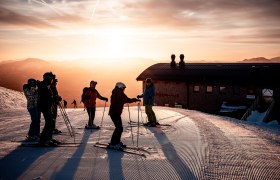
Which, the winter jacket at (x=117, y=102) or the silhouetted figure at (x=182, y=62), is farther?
the silhouetted figure at (x=182, y=62)

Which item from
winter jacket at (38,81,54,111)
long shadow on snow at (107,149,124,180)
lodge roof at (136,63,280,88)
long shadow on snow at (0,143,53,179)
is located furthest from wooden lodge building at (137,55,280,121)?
long shadow on snow at (0,143,53,179)

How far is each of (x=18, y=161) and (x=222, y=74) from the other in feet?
101

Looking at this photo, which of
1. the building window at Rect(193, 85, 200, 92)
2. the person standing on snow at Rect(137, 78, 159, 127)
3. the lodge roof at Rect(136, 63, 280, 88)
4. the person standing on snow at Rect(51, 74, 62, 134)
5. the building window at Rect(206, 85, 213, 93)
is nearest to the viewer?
the person standing on snow at Rect(51, 74, 62, 134)

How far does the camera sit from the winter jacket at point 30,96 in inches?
368

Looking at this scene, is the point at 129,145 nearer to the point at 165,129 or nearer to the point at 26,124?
the point at 165,129

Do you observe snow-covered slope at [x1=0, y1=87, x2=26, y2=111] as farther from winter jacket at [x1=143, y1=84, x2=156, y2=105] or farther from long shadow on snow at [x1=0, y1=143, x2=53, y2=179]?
long shadow on snow at [x1=0, y1=143, x2=53, y2=179]

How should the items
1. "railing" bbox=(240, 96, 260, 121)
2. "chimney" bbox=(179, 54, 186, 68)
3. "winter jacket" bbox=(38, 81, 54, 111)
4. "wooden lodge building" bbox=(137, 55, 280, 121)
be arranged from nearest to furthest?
"winter jacket" bbox=(38, 81, 54, 111), "railing" bbox=(240, 96, 260, 121), "wooden lodge building" bbox=(137, 55, 280, 121), "chimney" bbox=(179, 54, 186, 68)

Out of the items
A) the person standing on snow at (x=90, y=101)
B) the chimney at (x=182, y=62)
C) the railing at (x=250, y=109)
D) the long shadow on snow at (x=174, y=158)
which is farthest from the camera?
the chimney at (x=182, y=62)

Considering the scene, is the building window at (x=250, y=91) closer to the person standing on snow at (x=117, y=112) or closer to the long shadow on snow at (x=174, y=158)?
the long shadow on snow at (x=174, y=158)

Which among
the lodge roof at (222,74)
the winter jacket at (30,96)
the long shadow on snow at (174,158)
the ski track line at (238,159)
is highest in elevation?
the lodge roof at (222,74)

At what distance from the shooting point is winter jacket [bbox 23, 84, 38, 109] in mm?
9359

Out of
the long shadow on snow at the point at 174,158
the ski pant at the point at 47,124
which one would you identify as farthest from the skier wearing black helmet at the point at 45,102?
the long shadow on snow at the point at 174,158

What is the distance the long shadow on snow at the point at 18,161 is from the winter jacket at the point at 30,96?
→ 1.56m

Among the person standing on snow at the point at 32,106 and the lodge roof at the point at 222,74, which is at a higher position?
Result: the lodge roof at the point at 222,74
